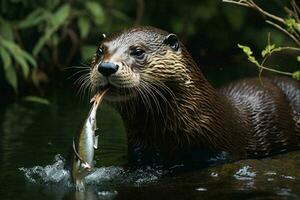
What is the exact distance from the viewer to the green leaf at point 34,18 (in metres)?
8.73

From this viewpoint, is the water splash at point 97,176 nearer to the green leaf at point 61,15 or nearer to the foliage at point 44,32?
the foliage at point 44,32

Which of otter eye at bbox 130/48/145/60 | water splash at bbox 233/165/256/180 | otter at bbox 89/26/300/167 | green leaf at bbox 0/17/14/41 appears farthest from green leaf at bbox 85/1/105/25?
water splash at bbox 233/165/256/180

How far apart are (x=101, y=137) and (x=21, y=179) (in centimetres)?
136

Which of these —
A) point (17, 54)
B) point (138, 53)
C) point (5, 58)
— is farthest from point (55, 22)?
point (138, 53)

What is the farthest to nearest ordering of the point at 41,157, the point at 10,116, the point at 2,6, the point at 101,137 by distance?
the point at 2,6
the point at 10,116
the point at 101,137
the point at 41,157

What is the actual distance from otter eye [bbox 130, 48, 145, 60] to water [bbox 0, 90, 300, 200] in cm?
64

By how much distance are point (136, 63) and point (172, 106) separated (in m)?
0.37

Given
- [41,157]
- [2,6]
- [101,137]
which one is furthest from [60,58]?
[41,157]

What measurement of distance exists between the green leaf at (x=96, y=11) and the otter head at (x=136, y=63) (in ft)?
13.6

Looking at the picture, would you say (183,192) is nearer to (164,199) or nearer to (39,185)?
(164,199)

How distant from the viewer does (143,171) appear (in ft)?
15.5

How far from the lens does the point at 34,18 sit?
884 cm

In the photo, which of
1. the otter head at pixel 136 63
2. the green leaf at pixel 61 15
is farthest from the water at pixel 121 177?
the green leaf at pixel 61 15

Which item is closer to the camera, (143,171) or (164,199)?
(164,199)
